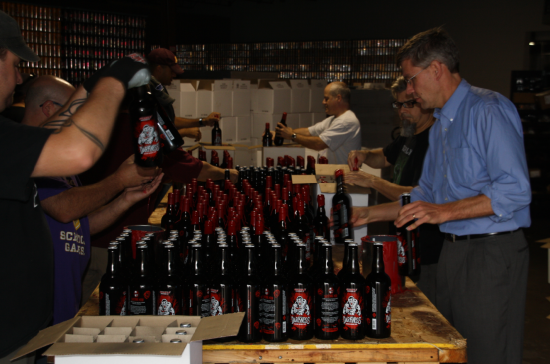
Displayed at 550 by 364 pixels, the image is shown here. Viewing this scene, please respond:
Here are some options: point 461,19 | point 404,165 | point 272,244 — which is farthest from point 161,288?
point 461,19

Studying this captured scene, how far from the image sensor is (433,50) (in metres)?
2.25

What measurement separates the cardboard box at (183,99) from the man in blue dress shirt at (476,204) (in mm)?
3501

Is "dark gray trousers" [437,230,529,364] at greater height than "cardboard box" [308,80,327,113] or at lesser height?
lesser

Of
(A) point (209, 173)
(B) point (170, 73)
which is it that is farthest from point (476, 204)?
(B) point (170, 73)

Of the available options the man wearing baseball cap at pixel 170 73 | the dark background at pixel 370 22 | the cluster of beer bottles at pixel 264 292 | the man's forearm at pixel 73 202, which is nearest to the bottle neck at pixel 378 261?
the cluster of beer bottles at pixel 264 292

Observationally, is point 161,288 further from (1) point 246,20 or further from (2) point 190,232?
(1) point 246,20

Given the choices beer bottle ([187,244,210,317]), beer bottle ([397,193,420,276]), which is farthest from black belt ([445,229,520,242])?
beer bottle ([187,244,210,317])

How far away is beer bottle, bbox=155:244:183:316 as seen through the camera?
165 cm

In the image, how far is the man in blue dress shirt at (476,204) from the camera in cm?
206

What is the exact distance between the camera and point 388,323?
1.67 m

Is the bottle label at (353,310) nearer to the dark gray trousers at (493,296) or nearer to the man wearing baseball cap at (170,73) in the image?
the dark gray trousers at (493,296)

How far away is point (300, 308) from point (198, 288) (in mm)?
348

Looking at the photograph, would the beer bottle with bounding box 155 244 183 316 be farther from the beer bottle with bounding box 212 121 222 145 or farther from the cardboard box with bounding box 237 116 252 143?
the cardboard box with bounding box 237 116 252 143

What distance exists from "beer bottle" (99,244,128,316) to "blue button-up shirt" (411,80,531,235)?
4.77ft
